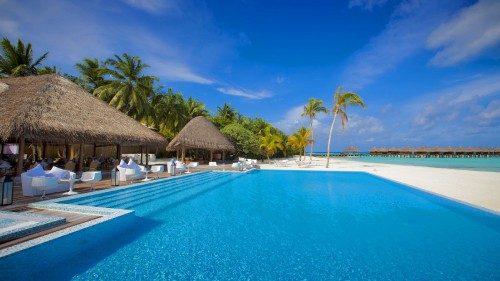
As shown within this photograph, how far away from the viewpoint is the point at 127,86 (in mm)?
19078

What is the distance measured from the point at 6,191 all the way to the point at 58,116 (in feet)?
17.9

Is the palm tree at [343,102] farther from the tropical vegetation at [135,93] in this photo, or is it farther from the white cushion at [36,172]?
the white cushion at [36,172]

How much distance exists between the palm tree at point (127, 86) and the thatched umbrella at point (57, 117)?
7048mm

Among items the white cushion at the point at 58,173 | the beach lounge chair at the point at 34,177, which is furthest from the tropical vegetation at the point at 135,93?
the beach lounge chair at the point at 34,177

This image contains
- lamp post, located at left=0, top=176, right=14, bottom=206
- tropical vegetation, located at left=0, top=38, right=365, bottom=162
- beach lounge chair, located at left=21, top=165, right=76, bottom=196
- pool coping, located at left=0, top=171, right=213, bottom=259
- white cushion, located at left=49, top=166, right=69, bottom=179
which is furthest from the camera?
tropical vegetation, located at left=0, top=38, right=365, bottom=162

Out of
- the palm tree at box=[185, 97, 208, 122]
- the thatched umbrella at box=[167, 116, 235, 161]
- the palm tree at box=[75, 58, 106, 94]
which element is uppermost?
the palm tree at box=[75, 58, 106, 94]

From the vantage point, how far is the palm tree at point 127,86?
1881 centimetres

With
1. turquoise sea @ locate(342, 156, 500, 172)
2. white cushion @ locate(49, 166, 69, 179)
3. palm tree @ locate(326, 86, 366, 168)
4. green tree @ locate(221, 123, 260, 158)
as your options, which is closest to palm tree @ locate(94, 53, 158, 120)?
green tree @ locate(221, 123, 260, 158)

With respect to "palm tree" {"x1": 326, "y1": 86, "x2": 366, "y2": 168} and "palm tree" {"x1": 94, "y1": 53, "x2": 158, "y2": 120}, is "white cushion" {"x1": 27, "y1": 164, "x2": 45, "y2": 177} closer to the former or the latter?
"palm tree" {"x1": 94, "y1": 53, "x2": 158, "y2": 120}

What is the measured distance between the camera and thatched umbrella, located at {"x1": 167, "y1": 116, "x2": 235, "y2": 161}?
16.8m

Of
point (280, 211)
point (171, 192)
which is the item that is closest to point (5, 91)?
point (171, 192)

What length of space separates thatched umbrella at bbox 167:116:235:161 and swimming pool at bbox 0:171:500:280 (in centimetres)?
966

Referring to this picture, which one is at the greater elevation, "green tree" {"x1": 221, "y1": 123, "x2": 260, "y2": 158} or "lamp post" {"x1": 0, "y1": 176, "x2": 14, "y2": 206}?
"green tree" {"x1": 221, "y1": 123, "x2": 260, "y2": 158}

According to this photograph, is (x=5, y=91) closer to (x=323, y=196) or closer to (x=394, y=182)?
(x=323, y=196)
